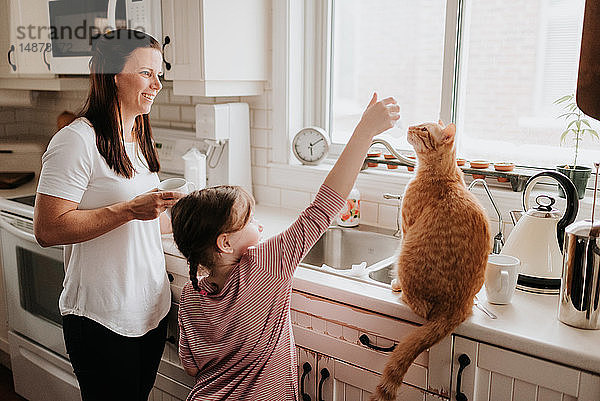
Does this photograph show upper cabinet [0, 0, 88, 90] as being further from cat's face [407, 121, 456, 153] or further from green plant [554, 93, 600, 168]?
green plant [554, 93, 600, 168]

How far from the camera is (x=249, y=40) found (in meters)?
2.34

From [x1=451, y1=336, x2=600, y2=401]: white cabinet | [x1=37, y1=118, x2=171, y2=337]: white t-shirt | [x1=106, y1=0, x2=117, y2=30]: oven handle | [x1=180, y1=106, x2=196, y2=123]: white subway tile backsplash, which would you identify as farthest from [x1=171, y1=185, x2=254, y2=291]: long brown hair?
[x1=180, y1=106, x2=196, y2=123]: white subway tile backsplash

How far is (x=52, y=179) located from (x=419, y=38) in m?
1.45

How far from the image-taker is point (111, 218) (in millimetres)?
1522

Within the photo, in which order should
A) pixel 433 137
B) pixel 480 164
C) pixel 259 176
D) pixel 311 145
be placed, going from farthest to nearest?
→ 1. pixel 259 176
2. pixel 311 145
3. pixel 480 164
4. pixel 433 137

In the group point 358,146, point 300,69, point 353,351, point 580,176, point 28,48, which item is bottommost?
point 353,351

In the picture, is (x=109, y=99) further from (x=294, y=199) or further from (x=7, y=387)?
(x=7, y=387)

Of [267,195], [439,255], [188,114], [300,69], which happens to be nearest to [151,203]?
[439,255]

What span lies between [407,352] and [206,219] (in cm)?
56

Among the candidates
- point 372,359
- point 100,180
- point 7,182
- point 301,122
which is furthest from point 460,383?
point 7,182

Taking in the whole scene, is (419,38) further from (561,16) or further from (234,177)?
(234,177)

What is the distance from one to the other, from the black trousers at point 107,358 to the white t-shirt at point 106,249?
0.10ft

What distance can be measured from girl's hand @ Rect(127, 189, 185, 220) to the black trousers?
366 mm

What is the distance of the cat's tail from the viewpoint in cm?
134
